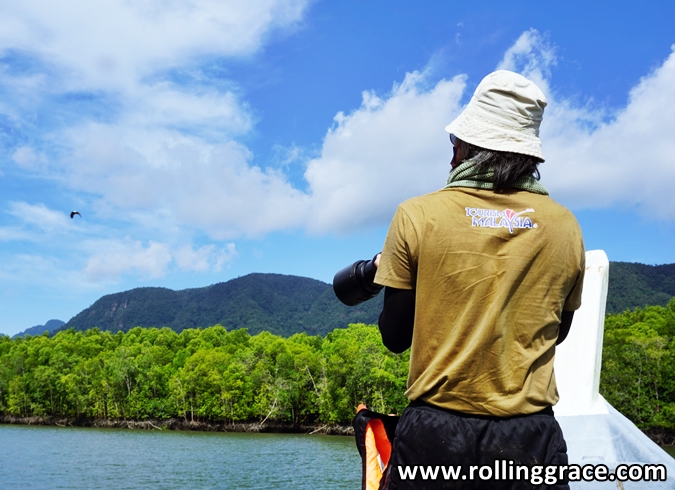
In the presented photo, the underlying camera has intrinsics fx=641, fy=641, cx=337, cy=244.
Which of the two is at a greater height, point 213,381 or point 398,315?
point 398,315

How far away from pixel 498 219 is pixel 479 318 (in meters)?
0.30

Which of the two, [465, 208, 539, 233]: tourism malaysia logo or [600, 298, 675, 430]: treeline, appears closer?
[465, 208, 539, 233]: tourism malaysia logo

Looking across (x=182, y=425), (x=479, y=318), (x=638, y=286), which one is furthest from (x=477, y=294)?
(x=638, y=286)

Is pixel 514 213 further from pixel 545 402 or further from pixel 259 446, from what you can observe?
pixel 259 446

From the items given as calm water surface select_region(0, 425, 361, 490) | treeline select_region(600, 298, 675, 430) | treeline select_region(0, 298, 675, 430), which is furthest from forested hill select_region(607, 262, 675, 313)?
calm water surface select_region(0, 425, 361, 490)

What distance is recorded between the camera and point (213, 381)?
7712cm

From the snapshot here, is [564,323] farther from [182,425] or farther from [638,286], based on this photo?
[638,286]

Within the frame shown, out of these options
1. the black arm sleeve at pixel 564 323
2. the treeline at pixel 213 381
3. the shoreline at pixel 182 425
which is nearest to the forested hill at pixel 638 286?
the treeline at pixel 213 381

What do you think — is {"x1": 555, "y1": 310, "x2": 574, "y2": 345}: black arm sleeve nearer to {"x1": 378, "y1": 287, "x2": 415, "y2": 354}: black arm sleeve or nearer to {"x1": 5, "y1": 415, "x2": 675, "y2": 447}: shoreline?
{"x1": 378, "y1": 287, "x2": 415, "y2": 354}: black arm sleeve

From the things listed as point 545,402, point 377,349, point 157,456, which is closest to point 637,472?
point 545,402

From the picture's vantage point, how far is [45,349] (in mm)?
96438

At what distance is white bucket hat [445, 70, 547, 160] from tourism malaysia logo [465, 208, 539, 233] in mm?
210

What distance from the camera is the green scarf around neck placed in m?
1.96

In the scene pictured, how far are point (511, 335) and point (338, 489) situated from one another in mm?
29266
